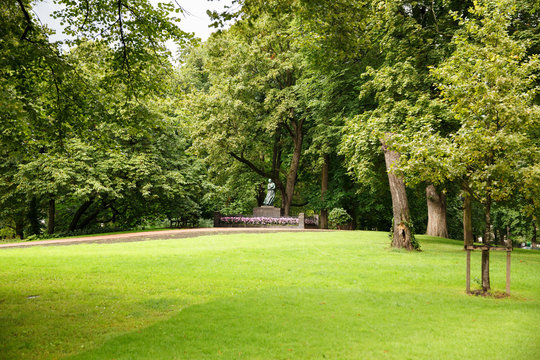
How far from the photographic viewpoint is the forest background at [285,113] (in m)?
Result: 8.84

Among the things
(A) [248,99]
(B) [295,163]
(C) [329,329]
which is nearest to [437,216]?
(B) [295,163]

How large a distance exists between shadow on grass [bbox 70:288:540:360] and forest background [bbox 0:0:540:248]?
3.12 m

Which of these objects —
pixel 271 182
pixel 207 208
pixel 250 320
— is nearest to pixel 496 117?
pixel 250 320

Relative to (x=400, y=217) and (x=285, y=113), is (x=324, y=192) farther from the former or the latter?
(x=400, y=217)

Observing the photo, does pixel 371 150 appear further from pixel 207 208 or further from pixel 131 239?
pixel 207 208

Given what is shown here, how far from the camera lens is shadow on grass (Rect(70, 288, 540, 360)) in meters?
5.12

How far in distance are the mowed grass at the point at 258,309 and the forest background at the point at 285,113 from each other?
2.54m

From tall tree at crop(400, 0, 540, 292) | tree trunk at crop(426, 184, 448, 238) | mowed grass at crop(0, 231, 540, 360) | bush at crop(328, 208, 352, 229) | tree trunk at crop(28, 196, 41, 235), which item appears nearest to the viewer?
mowed grass at crop(0, 231, 540, 360)

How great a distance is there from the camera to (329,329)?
19.8 ft

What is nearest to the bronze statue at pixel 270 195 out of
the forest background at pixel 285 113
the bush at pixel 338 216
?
the forest background at pixel 285 113

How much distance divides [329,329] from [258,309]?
152 centimetres

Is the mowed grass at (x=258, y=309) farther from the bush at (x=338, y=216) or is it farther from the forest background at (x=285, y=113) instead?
the bush at (x=338, y=216)

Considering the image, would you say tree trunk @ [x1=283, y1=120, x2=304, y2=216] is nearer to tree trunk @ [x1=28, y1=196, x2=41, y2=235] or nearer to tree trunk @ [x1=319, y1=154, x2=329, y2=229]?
tree trunk @ [x1=319, y1=154, x2=329, y2=229]

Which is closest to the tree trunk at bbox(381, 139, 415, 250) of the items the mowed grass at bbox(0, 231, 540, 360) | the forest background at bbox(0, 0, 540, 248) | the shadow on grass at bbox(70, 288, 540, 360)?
the forest background at bbox(0, 0, 540, 248)
